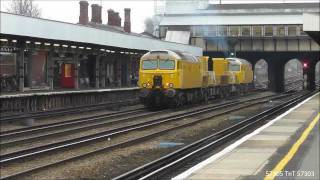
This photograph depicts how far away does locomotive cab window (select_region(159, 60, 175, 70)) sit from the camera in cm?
2978

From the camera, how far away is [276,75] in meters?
78.1

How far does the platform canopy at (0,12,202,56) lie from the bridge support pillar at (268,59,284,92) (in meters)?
35.0

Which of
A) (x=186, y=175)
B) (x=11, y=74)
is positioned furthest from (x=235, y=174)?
(x=11, y=74)

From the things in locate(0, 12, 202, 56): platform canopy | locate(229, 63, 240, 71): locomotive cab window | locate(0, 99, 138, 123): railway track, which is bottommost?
locate(0, 99, 138, 123): railway track

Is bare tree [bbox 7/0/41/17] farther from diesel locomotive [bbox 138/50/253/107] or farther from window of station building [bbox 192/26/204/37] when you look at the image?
diesel locomotive [bbox 138/50/253/107]

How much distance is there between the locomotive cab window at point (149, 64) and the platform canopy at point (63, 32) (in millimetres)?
4937

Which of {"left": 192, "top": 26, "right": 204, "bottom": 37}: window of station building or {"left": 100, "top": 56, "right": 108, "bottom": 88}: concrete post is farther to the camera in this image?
{"left": 192, "top": 26, "right": 204, "bottom": 37}: window of station building

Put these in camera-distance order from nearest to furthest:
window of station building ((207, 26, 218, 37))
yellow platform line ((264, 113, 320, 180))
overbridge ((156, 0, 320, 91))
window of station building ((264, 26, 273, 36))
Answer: yellow platform line ((264, 113, 320, 180)), overbridge ((156, 0, 320, 91)), window of station building ((207, 26, 218, 37)), window of station building ((264, 26, 273, 36))

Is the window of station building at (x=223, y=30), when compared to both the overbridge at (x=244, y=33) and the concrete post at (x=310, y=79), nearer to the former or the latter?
the overbridge at (x=244, y=33)

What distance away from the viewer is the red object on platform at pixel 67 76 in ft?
120

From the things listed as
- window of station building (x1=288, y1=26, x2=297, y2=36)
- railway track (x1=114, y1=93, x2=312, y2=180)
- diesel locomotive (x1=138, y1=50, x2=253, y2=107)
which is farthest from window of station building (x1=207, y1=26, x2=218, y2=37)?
railway track (x1=114, y1=93, x2=312, y2=180)

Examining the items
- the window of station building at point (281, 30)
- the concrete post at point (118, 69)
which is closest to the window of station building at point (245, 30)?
the window of station building at point (281, 30)

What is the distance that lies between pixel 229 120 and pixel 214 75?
1457cm

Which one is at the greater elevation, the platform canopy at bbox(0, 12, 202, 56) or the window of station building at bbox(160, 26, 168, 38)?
the window of station building at bbox(160, 26, 168, 38)
